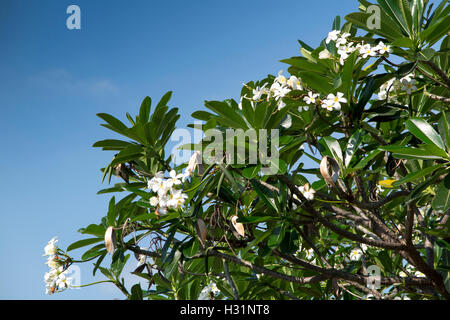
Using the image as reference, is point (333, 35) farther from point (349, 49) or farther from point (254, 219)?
point (254, 219)

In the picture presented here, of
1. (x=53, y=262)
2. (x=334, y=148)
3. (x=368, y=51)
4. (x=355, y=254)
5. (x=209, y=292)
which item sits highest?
(x=368, y=51)

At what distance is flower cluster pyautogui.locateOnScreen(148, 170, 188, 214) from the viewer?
162cm

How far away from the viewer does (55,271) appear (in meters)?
2.08

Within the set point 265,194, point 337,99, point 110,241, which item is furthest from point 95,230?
point 337,99

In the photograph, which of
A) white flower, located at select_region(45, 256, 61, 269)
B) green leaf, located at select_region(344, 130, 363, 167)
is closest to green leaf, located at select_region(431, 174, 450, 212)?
green leaf, located at select_region(344, 130, 363, 167)

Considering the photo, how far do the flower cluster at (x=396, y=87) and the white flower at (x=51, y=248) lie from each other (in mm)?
1579

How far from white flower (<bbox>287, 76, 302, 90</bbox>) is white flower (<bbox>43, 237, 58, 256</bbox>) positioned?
1.26m

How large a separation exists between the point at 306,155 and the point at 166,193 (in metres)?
0.63

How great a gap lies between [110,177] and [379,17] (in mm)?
1252

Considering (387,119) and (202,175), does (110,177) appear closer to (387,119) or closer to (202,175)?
(202,175)

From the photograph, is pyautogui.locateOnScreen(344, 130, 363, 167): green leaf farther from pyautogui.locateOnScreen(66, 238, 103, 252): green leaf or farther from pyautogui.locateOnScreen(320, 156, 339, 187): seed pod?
pyautogui.locateOnScreen(66, 238, 103, 252): green leaf

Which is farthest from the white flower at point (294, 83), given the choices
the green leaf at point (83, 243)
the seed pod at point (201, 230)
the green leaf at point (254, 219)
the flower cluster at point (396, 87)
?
the green leaf at point (83, 243)
